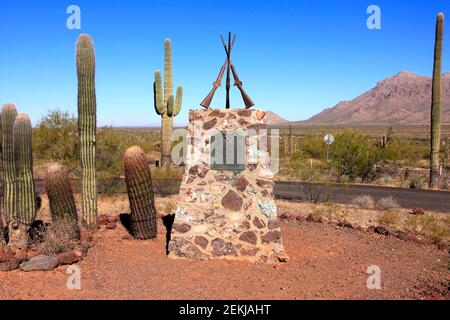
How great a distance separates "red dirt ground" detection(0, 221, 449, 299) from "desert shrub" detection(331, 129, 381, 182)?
1204 cm

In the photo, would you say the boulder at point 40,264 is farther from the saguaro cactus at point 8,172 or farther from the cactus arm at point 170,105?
the cactus arm at point 170,105

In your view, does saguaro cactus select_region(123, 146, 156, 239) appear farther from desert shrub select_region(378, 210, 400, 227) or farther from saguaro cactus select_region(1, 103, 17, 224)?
desert shrub select_region(378, 210, 400, 227)

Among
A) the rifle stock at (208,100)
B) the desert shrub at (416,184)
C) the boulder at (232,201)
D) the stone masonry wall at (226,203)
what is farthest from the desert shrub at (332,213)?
the desert shrub at (416,184)

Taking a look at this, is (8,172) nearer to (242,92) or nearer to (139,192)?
(139,192)

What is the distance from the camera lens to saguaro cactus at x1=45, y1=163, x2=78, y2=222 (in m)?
Answer: 8.71

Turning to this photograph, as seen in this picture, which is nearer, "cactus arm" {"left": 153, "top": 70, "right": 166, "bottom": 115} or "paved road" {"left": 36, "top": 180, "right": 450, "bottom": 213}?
"paved road" {"left": 36, "top": 180, "right": 450, "bottom": 213}

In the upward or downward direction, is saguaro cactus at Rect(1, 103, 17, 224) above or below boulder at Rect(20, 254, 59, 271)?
above

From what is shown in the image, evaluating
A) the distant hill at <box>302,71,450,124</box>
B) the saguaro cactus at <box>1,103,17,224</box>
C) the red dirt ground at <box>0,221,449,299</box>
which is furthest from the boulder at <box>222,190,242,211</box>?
the distant hill at <box>302,71,450,124</box>

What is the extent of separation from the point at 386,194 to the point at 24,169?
45.1 feet

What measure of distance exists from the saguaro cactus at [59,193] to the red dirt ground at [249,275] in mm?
933

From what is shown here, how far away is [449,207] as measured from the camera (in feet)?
48.2
